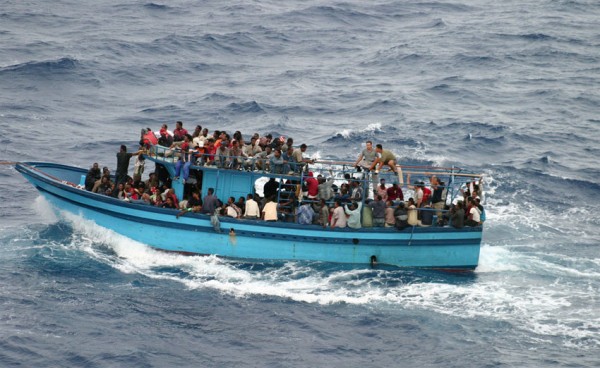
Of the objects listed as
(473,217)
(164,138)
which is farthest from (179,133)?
(473,217)

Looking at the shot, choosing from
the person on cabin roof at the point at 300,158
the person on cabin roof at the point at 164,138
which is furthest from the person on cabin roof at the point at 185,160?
the person on cabin roof at the point at 300,158

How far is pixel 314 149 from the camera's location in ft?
154

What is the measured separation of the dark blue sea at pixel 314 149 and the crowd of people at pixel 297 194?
1904mm

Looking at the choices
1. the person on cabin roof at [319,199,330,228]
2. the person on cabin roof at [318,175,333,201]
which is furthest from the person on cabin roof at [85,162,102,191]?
the person on cabin roof at [319,199,330,228]

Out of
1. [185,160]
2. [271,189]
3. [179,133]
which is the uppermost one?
[179,133]

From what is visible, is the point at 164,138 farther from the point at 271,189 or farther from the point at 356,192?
the point at 356,192

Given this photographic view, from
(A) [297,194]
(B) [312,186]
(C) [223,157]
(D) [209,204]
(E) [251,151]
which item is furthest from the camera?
(E) [251,151]

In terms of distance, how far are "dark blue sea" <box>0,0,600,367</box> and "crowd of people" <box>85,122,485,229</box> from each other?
1904mm

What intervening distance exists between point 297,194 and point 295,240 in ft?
6.01

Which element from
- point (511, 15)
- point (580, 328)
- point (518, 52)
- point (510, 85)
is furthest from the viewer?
point (511, 15)

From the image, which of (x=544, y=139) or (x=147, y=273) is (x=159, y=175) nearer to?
(x=147, y=273)

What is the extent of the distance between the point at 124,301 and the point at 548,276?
49.6ft

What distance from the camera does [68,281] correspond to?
32.2 meters

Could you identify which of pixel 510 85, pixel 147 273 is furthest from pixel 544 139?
pixel 147 273
